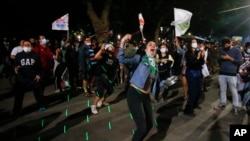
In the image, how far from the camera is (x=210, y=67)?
2036 cm

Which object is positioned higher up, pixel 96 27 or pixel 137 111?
pixel 96 27

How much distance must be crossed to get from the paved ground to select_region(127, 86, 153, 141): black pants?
117 centimetres

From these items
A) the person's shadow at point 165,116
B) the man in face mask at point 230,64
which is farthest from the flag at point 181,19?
the man in face mask at point 230,64

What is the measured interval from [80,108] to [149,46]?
13.5ft

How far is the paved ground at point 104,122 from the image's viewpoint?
6.99 meters

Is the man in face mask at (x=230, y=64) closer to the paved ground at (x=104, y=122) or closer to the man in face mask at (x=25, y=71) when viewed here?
the paved ground at (x=104, y=122)

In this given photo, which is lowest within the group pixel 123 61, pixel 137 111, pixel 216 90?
pixel 216 90

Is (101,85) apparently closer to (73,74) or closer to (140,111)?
(140,111)

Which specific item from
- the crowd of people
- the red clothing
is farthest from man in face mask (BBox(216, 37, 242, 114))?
the red clothing

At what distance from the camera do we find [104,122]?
803cm

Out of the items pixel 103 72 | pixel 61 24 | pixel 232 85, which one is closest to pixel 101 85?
pixel 103 72

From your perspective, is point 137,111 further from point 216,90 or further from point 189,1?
point 189,1

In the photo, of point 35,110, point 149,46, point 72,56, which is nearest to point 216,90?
point 72,56

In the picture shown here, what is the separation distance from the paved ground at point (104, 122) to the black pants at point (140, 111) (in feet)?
3.84
